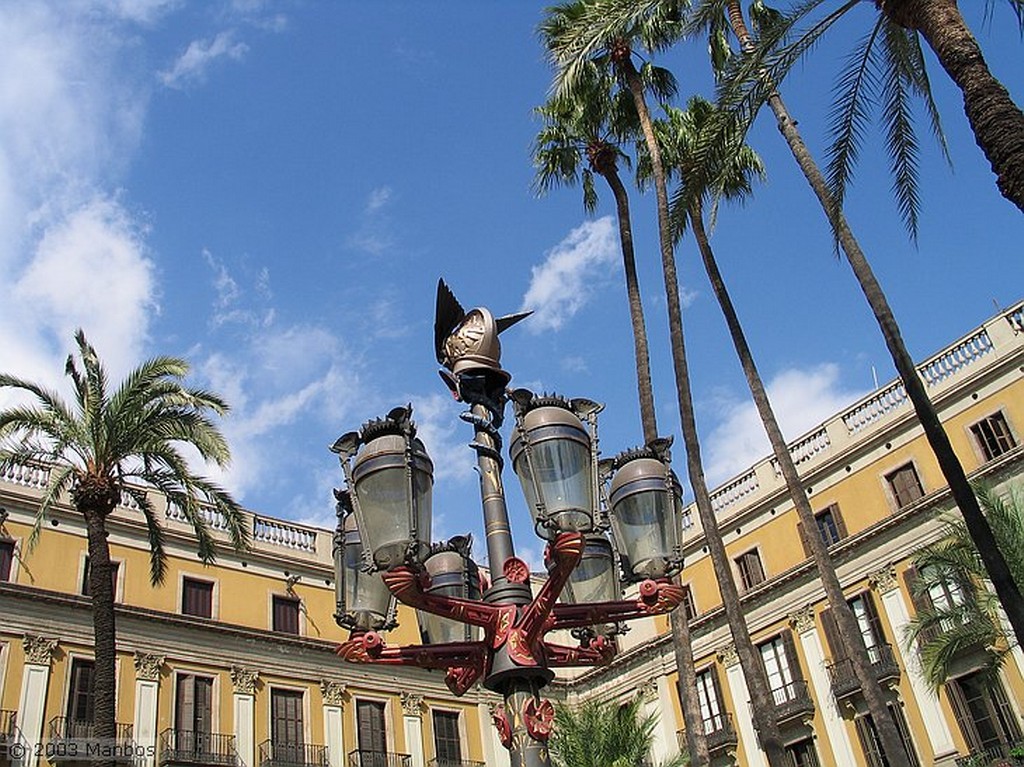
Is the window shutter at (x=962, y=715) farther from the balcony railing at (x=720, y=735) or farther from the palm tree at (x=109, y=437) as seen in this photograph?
the palm tree at (x=109, y=437)

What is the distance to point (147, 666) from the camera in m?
26.6

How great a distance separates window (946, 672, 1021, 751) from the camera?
24.2 meters

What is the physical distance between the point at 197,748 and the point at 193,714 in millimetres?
1023

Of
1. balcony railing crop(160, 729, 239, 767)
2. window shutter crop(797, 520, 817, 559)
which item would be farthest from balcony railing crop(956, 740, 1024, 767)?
balcony railing crop(160, 729, 239, 767)

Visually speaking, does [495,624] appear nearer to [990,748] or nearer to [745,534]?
[990,748]

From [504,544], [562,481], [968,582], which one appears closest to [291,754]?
[968,582]

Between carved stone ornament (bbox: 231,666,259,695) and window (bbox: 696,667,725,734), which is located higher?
carved stone ornament (bbox: 231,666,259,695)

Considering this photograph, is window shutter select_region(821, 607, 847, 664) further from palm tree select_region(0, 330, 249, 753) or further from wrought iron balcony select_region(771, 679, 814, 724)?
palm tree select_region(0, 330, 249, 753)

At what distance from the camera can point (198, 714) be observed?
2697cm

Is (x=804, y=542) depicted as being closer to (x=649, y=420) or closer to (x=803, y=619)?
(x=803, y=619)

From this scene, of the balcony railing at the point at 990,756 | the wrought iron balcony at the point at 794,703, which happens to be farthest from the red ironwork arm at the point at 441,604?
the wrought iron balcony at the point at 794,703

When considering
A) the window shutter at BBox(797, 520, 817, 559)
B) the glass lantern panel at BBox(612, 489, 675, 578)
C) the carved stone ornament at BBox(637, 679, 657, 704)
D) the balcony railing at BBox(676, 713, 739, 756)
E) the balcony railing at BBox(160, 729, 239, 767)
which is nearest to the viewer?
the glass lantern panel at BBox(612, 489, 675, 578)

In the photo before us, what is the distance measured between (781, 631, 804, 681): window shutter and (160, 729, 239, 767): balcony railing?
53.3ft

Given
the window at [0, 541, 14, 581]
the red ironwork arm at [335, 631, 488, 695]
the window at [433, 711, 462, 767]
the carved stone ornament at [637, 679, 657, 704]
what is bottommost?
the red ironwork arm at [335, 631, 488, 695]
